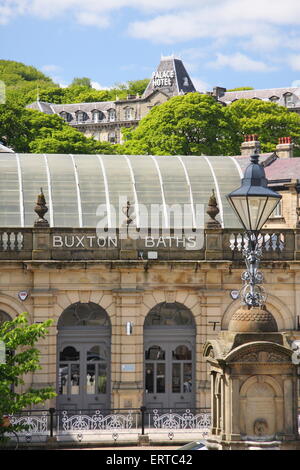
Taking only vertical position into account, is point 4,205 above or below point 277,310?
above

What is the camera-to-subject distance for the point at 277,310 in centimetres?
3884

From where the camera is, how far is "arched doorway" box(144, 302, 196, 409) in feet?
127

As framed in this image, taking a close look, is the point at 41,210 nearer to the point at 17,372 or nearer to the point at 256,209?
the point at 17,372

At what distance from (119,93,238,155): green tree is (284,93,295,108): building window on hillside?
5016 cm

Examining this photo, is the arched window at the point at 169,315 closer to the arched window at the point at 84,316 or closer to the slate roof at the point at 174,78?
the arched window at the point at 84,316

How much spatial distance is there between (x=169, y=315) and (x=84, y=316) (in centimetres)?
330

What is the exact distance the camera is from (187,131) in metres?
89.4

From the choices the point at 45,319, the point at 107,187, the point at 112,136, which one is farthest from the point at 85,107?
the point at 45,319

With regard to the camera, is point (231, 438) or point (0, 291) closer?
point (231, 438)

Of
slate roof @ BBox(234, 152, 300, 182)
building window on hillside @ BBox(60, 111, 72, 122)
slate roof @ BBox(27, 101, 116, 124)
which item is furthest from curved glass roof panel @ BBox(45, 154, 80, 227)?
building window on hillside @ BBox(60, 111, 72, 122)
